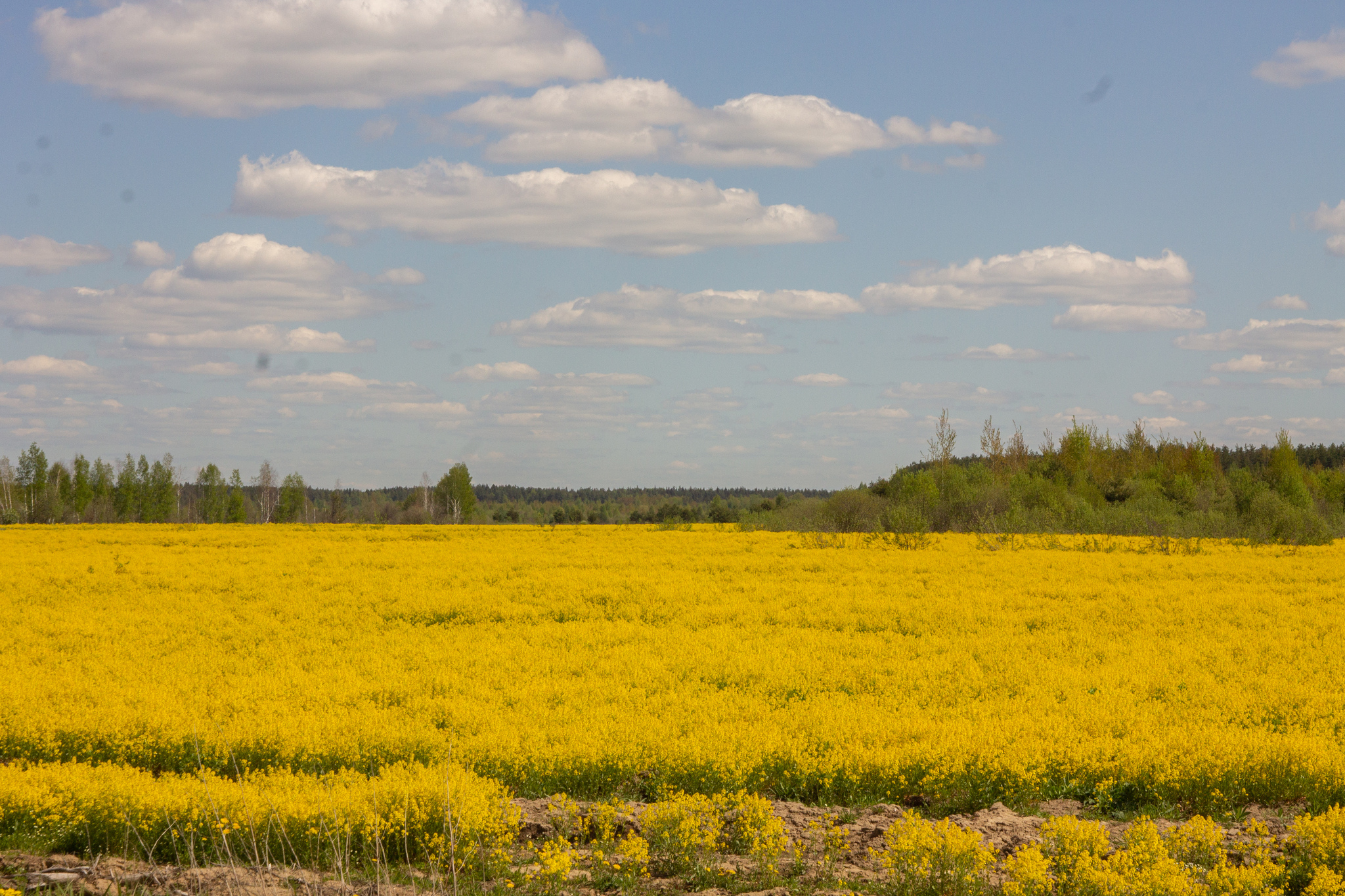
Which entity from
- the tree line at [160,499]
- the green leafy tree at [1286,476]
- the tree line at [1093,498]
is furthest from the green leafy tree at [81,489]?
the green leafy tree at [1286,476]

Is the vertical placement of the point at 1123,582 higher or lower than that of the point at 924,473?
lower

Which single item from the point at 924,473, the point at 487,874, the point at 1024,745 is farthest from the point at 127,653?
the point at 924,473

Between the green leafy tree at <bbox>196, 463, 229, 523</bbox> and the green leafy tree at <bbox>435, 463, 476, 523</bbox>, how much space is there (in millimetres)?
31187

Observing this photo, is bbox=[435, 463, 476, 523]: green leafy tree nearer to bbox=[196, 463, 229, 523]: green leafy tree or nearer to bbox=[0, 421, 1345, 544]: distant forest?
bbox=[0, 421, 1345, 544]: distant forest

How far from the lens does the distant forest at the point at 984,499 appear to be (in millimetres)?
46031

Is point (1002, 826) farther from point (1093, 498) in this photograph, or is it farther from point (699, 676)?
→ point (1093, 498)

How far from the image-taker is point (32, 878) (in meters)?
7.51

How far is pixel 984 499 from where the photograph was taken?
2301 inches

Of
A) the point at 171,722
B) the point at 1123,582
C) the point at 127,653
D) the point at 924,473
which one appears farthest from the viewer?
the point at 924,473

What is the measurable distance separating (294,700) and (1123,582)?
24.1 metres

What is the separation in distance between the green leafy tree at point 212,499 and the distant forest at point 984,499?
27 cm

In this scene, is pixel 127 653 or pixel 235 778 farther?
pixel 127 653

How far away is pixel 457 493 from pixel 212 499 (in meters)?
37.7

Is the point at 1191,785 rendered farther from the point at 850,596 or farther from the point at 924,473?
the point at 924,473
